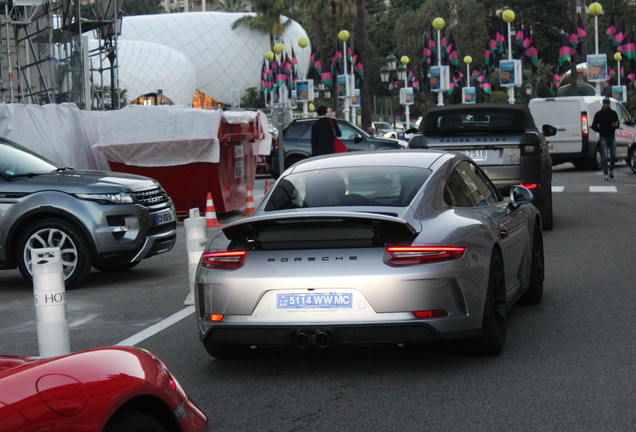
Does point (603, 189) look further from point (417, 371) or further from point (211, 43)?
point (211, 43)

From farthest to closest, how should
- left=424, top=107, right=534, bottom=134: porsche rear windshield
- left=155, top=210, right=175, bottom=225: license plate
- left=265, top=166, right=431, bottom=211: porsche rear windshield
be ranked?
left=424, top=107, right=534, bottom=134: porsche rear windshield
left=155, top=210, right=175, bottom=225: license plate
left=265, top=166, right=431, bottom=211: porsche rear windshield

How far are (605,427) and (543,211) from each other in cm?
938

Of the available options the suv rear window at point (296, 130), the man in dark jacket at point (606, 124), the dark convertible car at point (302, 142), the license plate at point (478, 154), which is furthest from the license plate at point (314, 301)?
the suv rear window at point (296, 130)

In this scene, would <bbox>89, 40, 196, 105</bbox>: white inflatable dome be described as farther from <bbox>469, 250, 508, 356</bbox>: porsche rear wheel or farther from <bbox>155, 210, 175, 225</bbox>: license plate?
<bbox>469, 250, 508, 356</bbox>: porsche rear wheel

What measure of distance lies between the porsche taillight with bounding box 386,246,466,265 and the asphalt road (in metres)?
0.72

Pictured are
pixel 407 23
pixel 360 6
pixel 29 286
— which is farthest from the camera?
pixel 407 23

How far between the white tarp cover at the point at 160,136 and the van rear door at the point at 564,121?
1308 cm

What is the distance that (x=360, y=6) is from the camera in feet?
135

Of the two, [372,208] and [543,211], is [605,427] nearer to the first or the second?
[372,208]

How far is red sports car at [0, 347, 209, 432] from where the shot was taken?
8.54 ft

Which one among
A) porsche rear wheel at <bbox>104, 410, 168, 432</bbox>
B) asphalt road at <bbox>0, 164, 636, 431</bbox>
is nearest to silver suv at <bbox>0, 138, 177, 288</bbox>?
asphalt road at <bbox>0, 164, 636, 431</bbox>

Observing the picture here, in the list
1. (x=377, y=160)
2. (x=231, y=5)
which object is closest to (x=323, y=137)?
(x=377, y=160)

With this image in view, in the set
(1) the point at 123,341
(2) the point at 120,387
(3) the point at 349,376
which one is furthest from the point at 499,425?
(1) the point at 123,341

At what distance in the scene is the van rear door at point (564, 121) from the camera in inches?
1078
